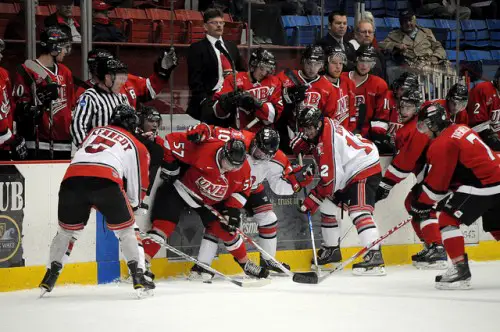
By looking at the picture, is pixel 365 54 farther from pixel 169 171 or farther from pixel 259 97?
pixel 169 171

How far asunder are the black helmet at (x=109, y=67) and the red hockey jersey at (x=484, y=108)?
2.74 m

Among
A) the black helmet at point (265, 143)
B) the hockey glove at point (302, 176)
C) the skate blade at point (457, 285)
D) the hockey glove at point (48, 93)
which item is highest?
the hockey glove at point (48, 93)

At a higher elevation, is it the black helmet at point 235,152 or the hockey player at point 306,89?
the hockey player at point 306,89

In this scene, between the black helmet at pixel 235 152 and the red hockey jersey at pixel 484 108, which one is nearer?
the black helmet at pixel 235 152

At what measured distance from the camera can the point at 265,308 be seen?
→ 5.68 metres

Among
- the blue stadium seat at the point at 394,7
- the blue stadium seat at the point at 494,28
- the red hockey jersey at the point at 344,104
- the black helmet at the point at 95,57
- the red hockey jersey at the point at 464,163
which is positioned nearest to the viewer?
the red hockey jersey at the point at 464,163

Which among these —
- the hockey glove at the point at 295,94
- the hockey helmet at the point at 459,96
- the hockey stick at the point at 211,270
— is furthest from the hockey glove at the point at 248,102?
the hockey helmet at the point at 459,96

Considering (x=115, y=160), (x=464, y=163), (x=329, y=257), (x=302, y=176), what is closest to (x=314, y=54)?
(x=302, y=176)

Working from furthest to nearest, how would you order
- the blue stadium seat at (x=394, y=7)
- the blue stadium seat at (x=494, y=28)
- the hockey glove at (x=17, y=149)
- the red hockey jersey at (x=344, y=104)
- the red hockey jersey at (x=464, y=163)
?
the blue stadium seat at (x=494, y=28), the blue stadium seat at (x=394, y=7), the red hockey jersey at (x=344, y=104), the hockey glove at (x=17, y=149), the red hockey jersey at (x=464, y=163)

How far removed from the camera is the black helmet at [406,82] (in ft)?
24.7

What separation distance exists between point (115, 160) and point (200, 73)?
150 cm

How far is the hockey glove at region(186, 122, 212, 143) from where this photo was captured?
21.1 ft

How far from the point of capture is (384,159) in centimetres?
746

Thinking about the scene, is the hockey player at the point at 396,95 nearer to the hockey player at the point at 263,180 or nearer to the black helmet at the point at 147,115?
the hockey player at the point at 263,180
